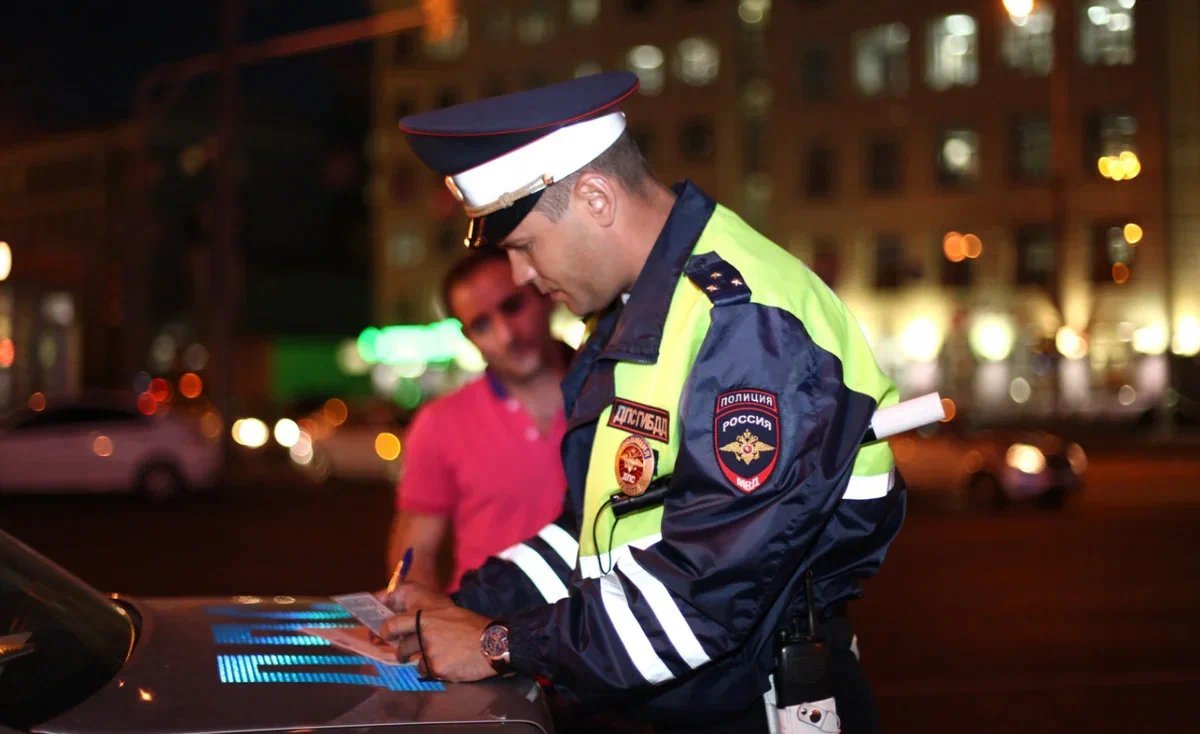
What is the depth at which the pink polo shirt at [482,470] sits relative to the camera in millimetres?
4270

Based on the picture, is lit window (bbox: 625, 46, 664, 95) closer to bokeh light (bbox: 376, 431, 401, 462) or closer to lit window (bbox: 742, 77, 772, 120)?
lit window (bbox: 742, 77, 772, 120)

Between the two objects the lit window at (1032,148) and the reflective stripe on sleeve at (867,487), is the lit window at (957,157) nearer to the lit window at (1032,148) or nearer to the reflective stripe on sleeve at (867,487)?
the lit window at (1032,148)

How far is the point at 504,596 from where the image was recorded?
2928 millimetres

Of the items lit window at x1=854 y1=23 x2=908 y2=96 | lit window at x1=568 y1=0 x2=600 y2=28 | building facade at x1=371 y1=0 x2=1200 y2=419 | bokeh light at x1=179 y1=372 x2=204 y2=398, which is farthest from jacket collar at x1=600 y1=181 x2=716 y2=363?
lit window at x1=568 y1=0 x2=600 y2=28

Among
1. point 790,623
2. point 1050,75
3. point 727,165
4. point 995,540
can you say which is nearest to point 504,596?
point 790,623

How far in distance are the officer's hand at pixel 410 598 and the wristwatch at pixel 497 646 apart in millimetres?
417

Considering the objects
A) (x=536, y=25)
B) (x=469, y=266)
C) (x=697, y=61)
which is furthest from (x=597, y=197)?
(x=536, y=25)

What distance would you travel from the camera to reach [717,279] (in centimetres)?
243

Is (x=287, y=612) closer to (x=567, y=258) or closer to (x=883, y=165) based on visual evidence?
(x=567, y=258)

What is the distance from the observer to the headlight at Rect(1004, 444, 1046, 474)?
63.8 feet

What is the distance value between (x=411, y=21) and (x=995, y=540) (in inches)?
367

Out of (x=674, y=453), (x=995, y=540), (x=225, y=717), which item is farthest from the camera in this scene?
(x=995, y=540)

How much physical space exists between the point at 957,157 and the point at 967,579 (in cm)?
3439

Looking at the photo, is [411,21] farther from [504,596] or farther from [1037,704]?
[504,596]
